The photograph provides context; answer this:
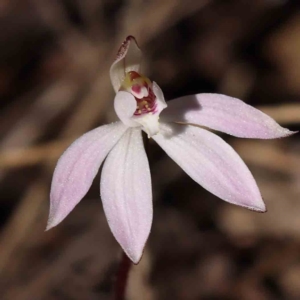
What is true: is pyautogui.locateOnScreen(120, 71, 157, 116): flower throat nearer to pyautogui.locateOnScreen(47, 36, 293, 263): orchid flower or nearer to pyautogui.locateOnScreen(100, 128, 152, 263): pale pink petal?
pyautogui.locateOnScreen(47, 36, 293, 263): orchid flower

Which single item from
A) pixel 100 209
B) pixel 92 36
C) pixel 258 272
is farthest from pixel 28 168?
pixel 258 272

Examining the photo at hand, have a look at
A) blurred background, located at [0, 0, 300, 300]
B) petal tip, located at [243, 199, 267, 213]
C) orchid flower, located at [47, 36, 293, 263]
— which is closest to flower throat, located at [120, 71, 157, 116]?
orchid flower, located at [47, 36, 293, 263]

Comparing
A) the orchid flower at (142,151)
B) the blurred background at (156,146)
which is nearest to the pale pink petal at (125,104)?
the orchid flower at (142,151)

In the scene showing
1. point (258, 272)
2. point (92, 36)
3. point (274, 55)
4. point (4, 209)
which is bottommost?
point (258, 272)

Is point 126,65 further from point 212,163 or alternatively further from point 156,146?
point 156,146

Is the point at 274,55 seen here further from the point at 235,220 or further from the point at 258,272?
the point at 258,272

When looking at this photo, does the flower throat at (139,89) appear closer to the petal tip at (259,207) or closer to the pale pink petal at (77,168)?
the pale pink petal at (77,168)

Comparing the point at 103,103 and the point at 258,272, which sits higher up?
the point at 103,103

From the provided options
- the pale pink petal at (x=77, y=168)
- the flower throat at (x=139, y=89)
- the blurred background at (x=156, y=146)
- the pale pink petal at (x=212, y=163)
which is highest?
the flower throat at (x=139, y=89)

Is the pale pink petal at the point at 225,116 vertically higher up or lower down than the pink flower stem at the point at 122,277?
higher up
